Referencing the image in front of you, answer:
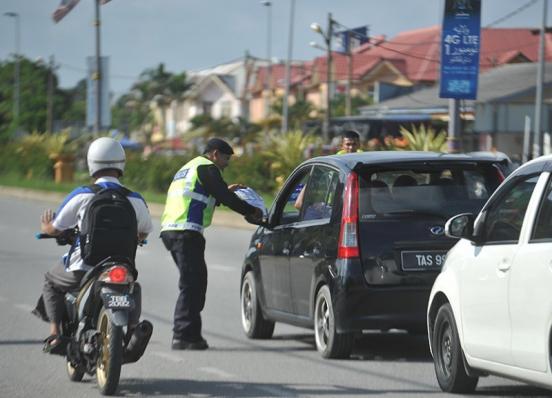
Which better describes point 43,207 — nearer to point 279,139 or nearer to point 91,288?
point 279,139

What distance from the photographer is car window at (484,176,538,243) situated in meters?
8.02

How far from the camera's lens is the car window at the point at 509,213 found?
802cm

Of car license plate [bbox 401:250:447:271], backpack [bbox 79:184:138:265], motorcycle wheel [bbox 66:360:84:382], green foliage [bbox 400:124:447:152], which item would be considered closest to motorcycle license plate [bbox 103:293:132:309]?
backpack [bbox 79:184:138:265]

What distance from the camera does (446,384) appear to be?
8852 mm

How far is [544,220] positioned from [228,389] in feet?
8.29

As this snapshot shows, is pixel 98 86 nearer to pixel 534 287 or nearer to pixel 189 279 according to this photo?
pixel 189 279

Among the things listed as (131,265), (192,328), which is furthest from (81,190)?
(192,328)

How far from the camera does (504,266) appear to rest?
7898 mm

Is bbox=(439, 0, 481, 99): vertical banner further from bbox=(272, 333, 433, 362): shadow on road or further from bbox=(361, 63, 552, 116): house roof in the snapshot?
bbox=(361, 63, 552, 116): house roof

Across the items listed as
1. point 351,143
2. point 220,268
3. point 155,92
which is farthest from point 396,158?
point 155,92

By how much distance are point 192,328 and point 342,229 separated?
1757mm

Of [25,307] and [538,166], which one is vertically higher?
[538,166]

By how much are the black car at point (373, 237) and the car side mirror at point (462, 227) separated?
6.52 feet

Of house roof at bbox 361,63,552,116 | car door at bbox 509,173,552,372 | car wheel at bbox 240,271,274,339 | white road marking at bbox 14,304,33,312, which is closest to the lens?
car door at bbox 509,173,552,372
